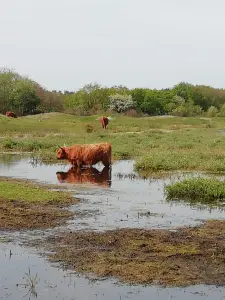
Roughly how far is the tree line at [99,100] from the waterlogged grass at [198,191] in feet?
183

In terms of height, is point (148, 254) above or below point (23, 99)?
below

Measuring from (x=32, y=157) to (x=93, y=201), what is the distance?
11.6 meters

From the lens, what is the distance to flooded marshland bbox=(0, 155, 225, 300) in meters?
7.36

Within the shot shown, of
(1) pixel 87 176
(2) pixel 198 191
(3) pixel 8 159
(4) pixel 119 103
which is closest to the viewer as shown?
(2) pixel 198 191

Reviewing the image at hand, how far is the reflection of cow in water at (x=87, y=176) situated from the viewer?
17.9 meters

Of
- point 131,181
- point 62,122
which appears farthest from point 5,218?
point 62,122

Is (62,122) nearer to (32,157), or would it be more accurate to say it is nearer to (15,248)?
(32,157)

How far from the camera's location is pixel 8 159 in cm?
2466

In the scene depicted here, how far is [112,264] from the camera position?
8352 millimetres

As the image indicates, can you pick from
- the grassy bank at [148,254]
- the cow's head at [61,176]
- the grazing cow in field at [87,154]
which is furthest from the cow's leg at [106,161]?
the grassy bank at [148,254]

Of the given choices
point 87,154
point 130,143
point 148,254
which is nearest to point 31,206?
point 148,254

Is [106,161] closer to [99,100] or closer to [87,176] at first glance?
[87,176]

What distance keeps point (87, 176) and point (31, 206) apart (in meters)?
6.68

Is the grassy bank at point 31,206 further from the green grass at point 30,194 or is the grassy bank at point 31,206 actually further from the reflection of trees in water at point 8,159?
the reflection of trees in water at point 8,159
